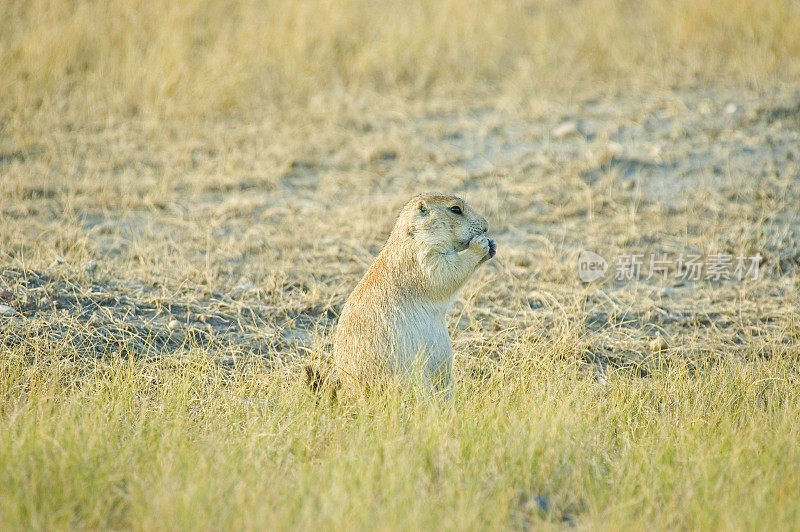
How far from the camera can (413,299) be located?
424cm

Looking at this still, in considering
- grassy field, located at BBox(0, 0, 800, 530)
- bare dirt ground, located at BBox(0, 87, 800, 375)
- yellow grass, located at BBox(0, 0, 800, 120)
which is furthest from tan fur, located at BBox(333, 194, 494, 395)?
yellow grass, located at BBox(0, 0, 800, 120)

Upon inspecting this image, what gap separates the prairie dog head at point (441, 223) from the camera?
14.2 feet

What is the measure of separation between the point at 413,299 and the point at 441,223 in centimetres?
42

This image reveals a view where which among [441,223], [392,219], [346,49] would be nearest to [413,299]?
[441,223]

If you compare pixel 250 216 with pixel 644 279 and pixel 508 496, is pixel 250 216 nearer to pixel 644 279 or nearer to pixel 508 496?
pixel 644 279

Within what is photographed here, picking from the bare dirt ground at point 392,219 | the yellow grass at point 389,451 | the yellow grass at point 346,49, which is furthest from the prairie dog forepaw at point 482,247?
the yellow grass at point 346,49

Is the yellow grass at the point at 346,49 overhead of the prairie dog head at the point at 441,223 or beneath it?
overhead

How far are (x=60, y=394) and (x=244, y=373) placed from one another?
910 millimetres

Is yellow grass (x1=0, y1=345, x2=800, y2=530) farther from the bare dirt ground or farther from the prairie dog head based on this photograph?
the prairie dog head

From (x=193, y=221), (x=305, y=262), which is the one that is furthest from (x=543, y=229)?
(x=193, y=221)

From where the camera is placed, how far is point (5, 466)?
10.8 feet

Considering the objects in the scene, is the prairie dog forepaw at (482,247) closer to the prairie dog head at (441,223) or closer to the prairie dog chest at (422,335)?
the prairie dog head at (441,223)

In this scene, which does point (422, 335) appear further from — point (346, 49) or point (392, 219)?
point (346, 49)

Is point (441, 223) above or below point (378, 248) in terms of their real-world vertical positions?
above
